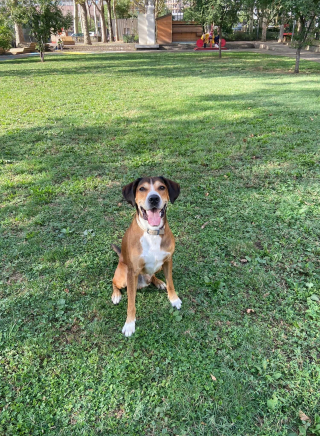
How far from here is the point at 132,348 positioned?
2.60 m

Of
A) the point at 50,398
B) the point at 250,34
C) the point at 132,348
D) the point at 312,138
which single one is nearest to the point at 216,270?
the point at 132,348

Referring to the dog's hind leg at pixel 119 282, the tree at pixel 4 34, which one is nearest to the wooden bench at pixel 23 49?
the tree at pixel 4 34

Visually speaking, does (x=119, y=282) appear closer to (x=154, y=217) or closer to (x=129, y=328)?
(x=129, y=328)

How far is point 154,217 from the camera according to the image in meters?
2.59

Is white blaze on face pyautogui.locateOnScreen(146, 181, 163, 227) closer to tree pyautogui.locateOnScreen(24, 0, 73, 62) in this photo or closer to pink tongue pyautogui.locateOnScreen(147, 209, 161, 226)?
pink tongue pyautogui.locateOnScreen(147, 209, 161, 226)

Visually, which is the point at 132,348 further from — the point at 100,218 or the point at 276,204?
the point at 276,204

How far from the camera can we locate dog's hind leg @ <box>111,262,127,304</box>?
2.98m

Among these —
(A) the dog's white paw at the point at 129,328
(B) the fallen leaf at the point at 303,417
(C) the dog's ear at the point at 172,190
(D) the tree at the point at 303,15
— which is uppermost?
(D) the tree at the point at 303,15

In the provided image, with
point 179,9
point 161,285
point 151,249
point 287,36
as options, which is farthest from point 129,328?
point 179,9

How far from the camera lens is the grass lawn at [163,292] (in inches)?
84.8

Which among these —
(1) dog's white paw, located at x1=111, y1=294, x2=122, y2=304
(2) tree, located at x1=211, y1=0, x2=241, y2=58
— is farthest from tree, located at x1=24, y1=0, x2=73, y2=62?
(1) dog's white paw, located at x1=111, y1=294, x2=122, y2=304

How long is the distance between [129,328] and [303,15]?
17645mm

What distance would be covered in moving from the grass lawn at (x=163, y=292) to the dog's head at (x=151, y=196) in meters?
1.00

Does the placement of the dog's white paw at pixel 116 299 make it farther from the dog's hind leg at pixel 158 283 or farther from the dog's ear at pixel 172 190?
the dog's ear at pixel 172 190
